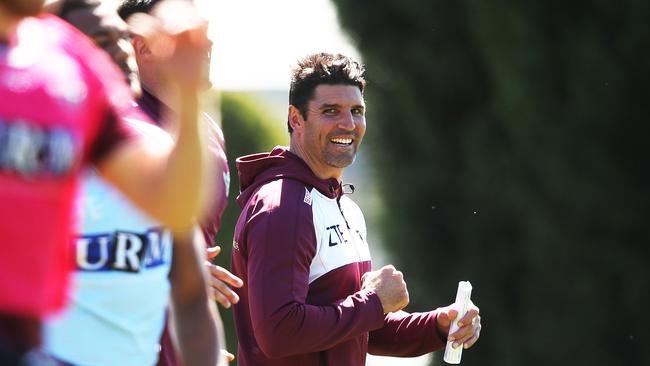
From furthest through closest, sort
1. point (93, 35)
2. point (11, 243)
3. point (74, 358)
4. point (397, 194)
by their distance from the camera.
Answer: point (397, 194) < point (93, 35) < point (74, 358) < point (11, 243)

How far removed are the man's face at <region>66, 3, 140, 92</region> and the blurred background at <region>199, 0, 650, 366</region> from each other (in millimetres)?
5332

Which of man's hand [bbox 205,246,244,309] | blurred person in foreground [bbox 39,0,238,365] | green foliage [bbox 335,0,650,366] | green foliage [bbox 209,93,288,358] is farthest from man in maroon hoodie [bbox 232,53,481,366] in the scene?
green foliage [bbox 209,93,288,358]

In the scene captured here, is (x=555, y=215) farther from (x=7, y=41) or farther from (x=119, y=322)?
(x=7, y=41)

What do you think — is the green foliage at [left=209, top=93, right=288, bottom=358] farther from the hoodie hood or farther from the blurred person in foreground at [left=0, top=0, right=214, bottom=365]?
the blurred person in foreground at [left=0, top=0, right=214, bottom=365]

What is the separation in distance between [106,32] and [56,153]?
113 centimetres

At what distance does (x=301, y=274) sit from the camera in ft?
12.4

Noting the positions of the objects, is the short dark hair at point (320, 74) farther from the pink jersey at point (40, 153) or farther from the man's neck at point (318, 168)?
the pink jersey at point (40, 153)

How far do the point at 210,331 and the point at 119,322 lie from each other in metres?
0.20

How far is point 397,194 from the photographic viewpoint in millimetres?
9523

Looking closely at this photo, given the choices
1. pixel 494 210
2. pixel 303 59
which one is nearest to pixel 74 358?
pixel 303 59

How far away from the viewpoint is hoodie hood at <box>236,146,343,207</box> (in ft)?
13.3

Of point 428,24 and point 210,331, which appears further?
point 428,24

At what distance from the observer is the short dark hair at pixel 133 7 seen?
369cm

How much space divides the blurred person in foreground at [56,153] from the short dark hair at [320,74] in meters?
→ 2.41
